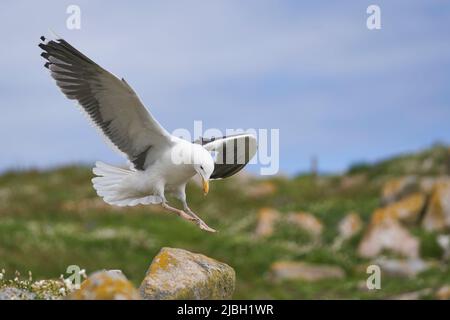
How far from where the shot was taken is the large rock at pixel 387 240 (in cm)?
2008

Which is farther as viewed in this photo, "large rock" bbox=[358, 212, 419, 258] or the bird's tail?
"large rock" bbox=[358, 212, 419, 258]

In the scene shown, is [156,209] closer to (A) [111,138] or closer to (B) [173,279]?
(A) [111,138]

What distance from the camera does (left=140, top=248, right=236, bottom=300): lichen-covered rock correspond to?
801 centimetres

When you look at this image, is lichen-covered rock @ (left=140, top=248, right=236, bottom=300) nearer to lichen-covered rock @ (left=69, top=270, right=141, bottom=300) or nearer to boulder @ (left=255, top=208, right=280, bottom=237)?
lichen-covered rock @ (left=69, top=270, right=141, bottom=300)

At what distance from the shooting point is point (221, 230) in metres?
24.7

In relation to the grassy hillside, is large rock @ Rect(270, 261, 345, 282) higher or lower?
lower

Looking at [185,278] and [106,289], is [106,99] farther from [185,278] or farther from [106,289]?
[106,289]

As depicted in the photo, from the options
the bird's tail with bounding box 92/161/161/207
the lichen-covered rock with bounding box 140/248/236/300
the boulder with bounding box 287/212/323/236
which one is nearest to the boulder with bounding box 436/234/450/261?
the boulder with bounding box 287/212/323/236

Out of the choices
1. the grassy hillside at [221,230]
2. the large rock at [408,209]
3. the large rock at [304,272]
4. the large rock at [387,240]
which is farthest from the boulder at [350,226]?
the large rock at [304,272]

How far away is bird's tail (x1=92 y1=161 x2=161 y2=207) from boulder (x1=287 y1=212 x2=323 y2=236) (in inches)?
499

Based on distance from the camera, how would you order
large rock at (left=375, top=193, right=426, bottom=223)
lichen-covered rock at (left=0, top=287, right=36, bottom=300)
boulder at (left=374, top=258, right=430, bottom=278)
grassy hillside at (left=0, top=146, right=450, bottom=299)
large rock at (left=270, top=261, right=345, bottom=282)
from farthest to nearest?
large rock at (left=375, top=193, right=426, bottom=223) → large rock at (left=270, top=261, right=345, bottom=282) → boulder at (left=374, top=258, right=430, bottom=278) → grassy hillside at (left=0, top=146, right=450, bottom=299) → lichen-covered rock at (left=0, top=287, right=36, bottom=300)

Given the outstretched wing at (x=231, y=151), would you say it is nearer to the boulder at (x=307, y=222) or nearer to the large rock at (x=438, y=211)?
the large rock at (x=438, y=211)

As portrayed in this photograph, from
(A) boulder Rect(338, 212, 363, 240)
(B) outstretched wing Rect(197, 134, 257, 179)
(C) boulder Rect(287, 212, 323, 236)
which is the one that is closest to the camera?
(B) outstretched wing Rect(197, 134, 257, 179)
